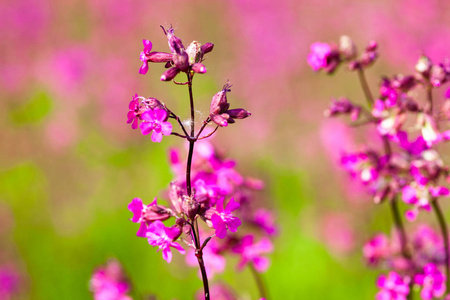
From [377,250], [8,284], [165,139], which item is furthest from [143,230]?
[165,139]

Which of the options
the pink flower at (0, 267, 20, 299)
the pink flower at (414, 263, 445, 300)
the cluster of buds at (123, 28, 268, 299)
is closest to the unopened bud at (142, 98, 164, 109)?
the cluster of buds at (123, 28, 268, 299)

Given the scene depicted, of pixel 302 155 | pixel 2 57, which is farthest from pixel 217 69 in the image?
pixel 2 57

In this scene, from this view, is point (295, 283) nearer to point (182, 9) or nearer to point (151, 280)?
point (151, 280)

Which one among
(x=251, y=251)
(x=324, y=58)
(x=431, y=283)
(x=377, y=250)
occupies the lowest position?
(x=431, y=283)

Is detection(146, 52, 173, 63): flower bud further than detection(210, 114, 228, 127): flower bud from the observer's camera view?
Yes

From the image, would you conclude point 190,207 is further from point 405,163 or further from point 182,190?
point 405,163

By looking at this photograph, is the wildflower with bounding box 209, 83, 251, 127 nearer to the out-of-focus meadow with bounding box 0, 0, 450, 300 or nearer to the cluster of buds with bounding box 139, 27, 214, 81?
the cluster of buds with bounding box 139, 27, 214, 81
